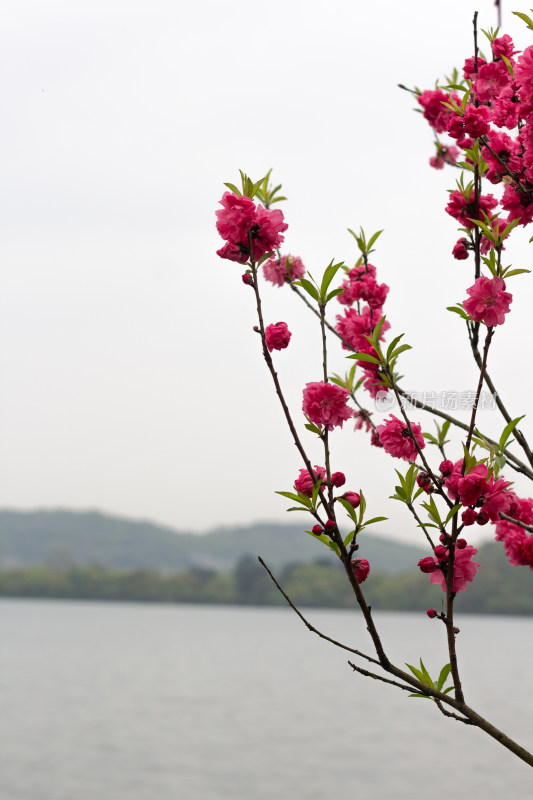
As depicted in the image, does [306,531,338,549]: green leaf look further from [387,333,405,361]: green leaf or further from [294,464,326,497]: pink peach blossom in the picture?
[387,333,405,361]: green leaf

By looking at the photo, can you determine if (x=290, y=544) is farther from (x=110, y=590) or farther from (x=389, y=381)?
(x=389, y=381)

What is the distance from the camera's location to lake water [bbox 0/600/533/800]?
32.6 meters

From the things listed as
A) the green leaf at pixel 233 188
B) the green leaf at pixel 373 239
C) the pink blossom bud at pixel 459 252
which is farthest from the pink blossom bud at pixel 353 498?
the green leaf at pixel 373 239

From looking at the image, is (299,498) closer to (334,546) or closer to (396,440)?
(334,546)

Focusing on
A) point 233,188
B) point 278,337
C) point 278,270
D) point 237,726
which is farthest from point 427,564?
point 237,726

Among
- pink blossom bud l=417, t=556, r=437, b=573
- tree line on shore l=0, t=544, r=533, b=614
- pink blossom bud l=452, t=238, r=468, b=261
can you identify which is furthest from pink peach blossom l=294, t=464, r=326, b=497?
tree line on shore l=0, t=544, r=533, b=614

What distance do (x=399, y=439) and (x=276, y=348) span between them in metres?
0.41

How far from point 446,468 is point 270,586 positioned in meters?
103

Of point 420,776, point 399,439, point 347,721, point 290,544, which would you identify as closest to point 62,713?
point 347,721

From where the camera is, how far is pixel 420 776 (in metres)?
35.8

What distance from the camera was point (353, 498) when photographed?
5.57 ft

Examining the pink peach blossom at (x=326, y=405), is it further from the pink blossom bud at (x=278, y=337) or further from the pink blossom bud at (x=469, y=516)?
the pink blossom bud at (x=469, y=516)

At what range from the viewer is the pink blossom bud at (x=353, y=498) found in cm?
169

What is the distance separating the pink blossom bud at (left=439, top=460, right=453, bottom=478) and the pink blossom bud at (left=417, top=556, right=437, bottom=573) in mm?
185
